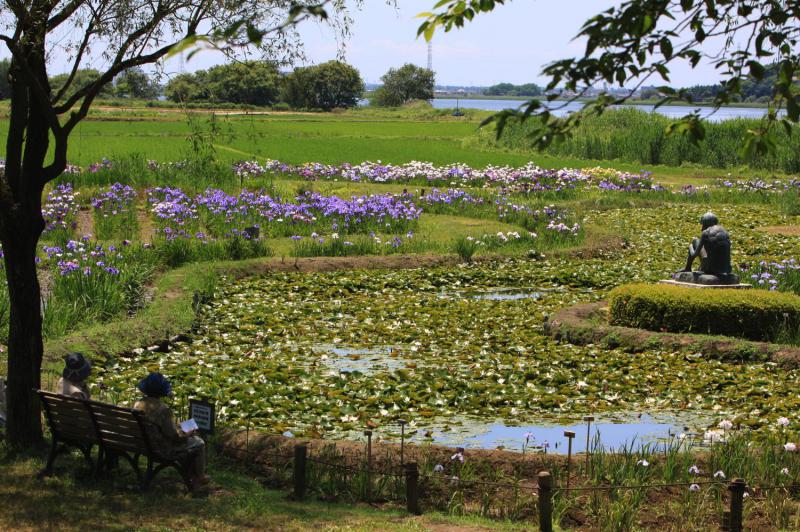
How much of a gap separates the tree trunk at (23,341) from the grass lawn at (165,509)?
1.58ft

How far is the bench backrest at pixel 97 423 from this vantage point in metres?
7.93

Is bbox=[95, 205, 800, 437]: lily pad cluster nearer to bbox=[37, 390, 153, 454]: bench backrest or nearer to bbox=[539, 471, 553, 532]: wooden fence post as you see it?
bbox=[37, 390, 153, 454]: bench backrest

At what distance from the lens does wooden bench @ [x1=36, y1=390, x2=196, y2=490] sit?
7.96m

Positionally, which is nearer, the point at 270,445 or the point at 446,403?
the point at 270,445

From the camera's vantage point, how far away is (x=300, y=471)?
8.20m

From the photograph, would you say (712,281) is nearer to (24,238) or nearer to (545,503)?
(545,503)

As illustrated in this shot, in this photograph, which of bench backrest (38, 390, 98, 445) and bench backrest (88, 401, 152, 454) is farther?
bench backrest (38, 390, 98, 445)

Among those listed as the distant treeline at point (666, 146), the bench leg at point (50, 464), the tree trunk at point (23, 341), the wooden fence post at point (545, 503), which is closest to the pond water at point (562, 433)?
the wooden fence post at point (545, 503)

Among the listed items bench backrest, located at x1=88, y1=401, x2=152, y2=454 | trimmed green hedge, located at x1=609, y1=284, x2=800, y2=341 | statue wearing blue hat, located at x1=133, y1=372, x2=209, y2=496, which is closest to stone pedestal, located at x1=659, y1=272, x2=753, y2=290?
trimmed green hedge, located at x1=609, y1=284, x2=800, y2=341

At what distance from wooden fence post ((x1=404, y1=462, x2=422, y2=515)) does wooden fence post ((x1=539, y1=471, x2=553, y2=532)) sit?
975 millimetres

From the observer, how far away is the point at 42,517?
7.36 metres

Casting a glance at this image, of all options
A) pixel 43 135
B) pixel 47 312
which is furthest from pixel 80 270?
pixel 43 135

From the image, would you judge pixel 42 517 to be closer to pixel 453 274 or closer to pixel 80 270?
pixel 80 270

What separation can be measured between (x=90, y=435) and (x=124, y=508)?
0.89 meters
